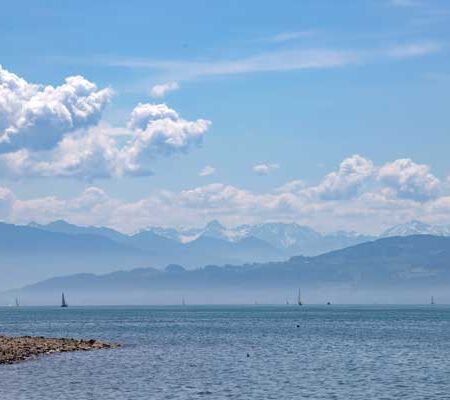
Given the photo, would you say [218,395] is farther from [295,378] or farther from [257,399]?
[295,378]

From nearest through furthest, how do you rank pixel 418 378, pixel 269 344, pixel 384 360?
1. pixel 418 378
2. pixel 384 360
3. pixel 269 344

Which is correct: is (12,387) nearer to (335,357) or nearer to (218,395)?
(218,395)

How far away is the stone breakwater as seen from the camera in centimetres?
9616

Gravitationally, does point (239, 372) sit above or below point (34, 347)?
below

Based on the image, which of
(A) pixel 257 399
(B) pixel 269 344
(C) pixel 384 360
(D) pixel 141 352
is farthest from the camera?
(B) pixel 269 344

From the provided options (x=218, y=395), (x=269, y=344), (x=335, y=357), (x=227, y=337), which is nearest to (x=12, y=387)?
(x=218, y=395)

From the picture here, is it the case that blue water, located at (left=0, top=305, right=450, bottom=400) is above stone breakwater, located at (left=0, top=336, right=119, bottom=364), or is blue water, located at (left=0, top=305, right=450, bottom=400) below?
below

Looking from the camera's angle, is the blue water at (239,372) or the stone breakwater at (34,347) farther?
the stone breakwater at (34,347)

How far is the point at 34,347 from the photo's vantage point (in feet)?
350

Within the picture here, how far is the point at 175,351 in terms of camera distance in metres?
111

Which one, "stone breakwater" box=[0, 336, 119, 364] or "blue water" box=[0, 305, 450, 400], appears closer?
"blue water" box=[0, 305, 450, 400]

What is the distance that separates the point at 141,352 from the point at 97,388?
36.5 metres

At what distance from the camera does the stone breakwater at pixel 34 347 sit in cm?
9616

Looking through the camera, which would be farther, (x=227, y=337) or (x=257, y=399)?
(x=227, y=337)
